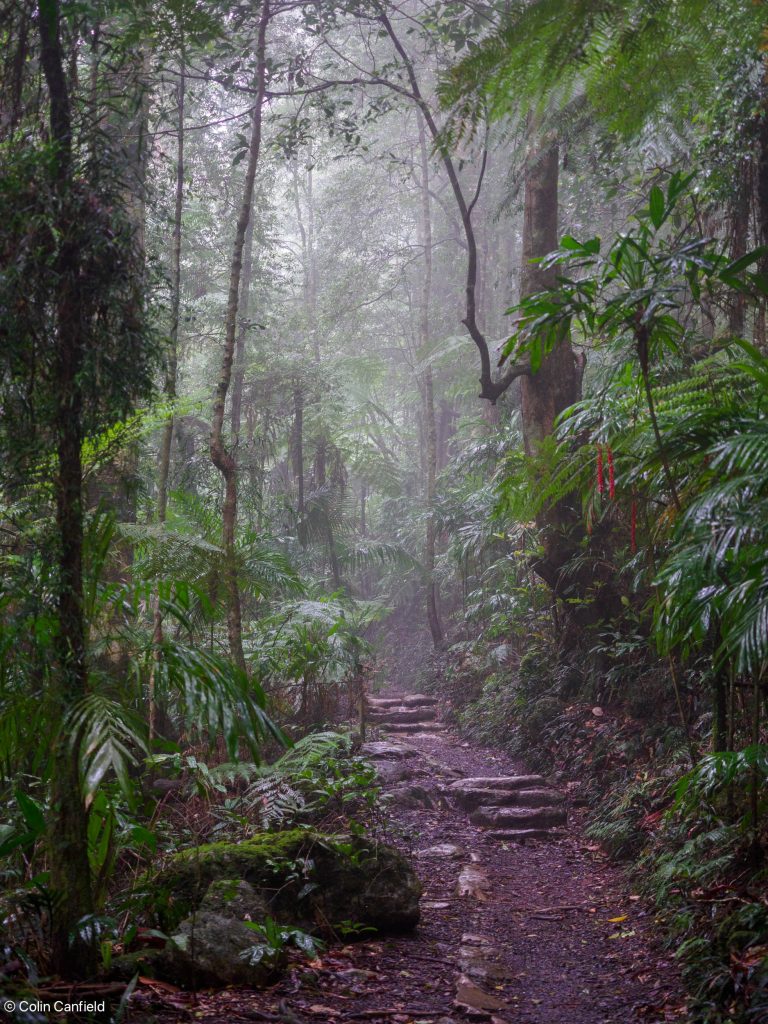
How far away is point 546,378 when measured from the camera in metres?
8.33

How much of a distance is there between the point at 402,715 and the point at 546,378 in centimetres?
537

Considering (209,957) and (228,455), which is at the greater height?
(228,455)

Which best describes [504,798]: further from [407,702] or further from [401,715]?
[407,702]

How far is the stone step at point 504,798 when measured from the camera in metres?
6.43

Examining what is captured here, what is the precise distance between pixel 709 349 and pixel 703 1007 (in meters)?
4.64

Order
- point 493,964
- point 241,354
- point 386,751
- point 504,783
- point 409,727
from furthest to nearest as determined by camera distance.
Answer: point 241,354
point 409,727
point 386,751
point 504,783
point 493,964

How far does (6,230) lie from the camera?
2641 mm

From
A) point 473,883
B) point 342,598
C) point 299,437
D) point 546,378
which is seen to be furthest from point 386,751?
point 299,437

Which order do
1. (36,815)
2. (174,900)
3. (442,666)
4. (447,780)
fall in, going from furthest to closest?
(442,666) → (447,780) → (174,900) → (36,815)

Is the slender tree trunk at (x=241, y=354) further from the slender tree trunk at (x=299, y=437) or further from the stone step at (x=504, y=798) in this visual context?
the stone step at (x=504, y=798)

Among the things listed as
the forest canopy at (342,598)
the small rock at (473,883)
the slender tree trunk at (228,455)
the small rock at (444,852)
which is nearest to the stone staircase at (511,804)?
the forest canopy at (342,598)

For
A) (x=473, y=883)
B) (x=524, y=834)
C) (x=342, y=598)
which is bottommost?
(x=524, y=834)

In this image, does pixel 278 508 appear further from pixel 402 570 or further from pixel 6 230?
pixel 6 230

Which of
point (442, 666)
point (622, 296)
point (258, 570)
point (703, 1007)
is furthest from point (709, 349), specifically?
point (442, 666)
